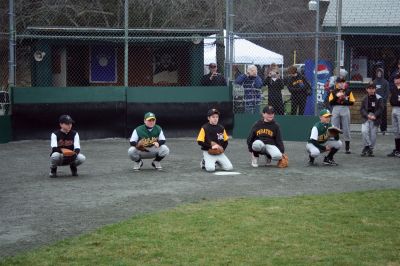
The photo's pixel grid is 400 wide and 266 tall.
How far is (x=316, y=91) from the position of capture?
1747cm

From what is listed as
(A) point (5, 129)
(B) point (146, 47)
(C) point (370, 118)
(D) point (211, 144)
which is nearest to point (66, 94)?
(A) point (5, 129)

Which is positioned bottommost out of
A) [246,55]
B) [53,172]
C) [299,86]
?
[53,172]

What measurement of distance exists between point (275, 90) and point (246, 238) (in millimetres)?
11625

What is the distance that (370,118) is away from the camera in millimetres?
14742

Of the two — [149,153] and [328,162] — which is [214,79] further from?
[149,153]

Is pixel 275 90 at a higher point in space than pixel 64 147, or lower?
higher

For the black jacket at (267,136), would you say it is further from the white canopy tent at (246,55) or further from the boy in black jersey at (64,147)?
the white canopy tent at (246,55)

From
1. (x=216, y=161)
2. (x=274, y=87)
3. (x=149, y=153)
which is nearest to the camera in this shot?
(x=216, y=161)

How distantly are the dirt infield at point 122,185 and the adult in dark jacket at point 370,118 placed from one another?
0.36 meters

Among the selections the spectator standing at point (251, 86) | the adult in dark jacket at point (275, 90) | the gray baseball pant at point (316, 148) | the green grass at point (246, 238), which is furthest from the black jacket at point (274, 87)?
the green grass at point (246, 238)

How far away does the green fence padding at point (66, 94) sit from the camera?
17.4m

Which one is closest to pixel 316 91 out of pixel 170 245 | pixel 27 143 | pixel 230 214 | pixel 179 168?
pixel 179 168

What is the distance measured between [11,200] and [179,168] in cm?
407

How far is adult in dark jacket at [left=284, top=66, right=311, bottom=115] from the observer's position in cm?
1808
